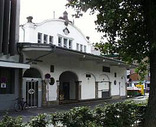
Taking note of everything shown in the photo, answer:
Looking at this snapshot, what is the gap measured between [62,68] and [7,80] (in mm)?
6217

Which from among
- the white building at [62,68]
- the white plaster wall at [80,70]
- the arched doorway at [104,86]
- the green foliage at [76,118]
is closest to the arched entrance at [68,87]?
the white building at [62,68]

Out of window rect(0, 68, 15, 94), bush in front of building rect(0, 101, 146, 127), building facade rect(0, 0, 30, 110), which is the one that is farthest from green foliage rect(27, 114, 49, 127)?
window rect(0, 68, 15, 94)

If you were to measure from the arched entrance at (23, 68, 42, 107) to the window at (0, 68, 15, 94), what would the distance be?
3.85 feet

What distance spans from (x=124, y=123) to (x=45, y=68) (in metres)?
13.3

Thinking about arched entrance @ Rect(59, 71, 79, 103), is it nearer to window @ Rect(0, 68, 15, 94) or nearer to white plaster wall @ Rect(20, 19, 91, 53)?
white plaster wall @ Rect(20, 19, 91, 53)

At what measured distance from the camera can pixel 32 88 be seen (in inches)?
780

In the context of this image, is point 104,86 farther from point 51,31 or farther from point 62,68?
point 51,31

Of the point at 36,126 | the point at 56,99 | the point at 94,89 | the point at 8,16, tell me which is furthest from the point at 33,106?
the point at 36,126

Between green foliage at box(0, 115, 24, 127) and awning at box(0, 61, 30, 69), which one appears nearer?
green foliage at box(0, 115, 24, 127)

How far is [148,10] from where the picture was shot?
777 centimetres

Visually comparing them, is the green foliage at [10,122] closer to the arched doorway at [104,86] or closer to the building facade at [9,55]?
the building facade at [9,55]

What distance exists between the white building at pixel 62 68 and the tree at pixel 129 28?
9126mm

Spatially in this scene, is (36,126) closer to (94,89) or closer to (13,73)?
(13,73)

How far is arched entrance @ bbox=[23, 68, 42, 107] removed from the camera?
19.3 meters
